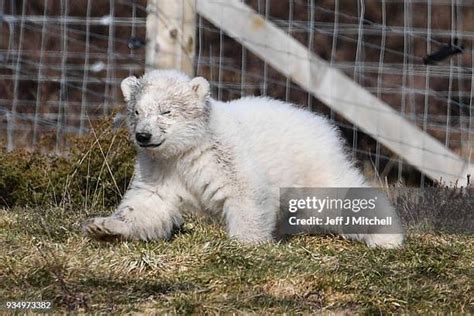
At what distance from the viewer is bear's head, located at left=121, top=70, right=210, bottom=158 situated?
728cm

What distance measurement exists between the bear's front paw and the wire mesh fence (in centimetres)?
402

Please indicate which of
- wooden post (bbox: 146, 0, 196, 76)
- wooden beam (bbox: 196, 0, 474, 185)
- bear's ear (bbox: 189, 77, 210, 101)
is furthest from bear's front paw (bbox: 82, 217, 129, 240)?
wooden beam (bbox: 196, 0, 474, 185)

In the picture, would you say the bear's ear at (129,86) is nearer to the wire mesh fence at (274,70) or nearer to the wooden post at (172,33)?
the wooden post at (172,33)

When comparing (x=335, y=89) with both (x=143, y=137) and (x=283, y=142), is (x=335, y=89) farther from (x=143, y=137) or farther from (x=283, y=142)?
(x=143, y=137)

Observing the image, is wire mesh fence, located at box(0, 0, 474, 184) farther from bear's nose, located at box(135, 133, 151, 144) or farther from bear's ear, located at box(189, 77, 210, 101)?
bear's nose, located at box(135, 133, 151, 144)

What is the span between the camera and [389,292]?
20.7 ft

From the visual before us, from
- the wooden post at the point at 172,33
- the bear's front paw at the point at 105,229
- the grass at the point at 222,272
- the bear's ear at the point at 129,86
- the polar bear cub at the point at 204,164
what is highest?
the wooden post at the point at 172,33

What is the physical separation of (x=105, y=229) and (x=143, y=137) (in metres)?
0.56

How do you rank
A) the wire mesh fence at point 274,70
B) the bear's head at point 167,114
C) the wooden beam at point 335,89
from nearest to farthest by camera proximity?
the bear's head at point 167,114, the wooden beam at point 335,89, the wire mesh fence at point 274,70

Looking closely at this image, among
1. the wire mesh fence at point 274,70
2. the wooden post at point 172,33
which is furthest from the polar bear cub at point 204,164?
the wire mesh fence at point 274,70

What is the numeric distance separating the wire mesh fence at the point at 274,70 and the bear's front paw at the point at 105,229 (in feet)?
13.2

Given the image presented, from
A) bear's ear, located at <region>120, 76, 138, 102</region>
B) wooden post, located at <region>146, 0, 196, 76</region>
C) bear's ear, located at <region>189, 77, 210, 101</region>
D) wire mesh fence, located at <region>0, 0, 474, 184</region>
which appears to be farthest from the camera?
wire mesh fence, located at <region>0, 0, 474, 184</region>

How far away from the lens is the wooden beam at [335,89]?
33.1 ft

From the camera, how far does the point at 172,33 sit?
902cm
